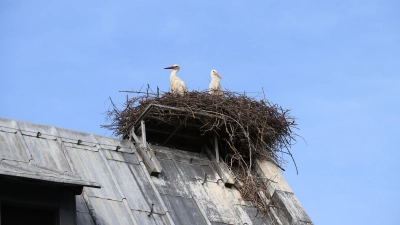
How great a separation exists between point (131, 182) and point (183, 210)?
870 mm

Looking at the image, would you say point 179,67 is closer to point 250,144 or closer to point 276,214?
point 250,144

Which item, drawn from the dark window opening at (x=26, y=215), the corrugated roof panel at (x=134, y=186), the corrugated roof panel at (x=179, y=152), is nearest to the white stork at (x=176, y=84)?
the corrugated roof panel at (x=179, y=152)

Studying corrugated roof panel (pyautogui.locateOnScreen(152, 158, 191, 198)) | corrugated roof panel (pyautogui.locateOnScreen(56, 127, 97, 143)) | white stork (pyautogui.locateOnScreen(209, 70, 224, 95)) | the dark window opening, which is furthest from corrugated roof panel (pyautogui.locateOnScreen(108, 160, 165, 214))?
white stork (pyautogui.locateOnScreen(209, 70, 224, 95))

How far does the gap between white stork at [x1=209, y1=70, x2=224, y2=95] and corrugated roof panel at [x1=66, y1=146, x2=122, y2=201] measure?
14.5 ft

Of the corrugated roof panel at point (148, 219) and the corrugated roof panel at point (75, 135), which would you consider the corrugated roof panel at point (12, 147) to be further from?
the corrugated roof panel at point (148, 219)

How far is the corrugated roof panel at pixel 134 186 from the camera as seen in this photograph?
14.2m

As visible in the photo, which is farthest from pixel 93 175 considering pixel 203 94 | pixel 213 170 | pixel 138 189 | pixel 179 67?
pixel 179 67

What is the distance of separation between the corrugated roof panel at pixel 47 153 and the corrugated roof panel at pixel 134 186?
32.6 inches

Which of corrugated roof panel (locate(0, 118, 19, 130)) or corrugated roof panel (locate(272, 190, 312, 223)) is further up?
corrugated roof panel (locate(0, 118, 19, 130))

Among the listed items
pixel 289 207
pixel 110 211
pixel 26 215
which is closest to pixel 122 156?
pixel 110 211

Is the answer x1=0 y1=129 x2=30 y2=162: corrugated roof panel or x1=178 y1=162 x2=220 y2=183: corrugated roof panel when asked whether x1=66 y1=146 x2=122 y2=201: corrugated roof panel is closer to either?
x1=0 y1=129 x2=30 y2=162: corrugated roof panel

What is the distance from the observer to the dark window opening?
11633 mm

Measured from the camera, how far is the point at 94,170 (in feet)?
48.3

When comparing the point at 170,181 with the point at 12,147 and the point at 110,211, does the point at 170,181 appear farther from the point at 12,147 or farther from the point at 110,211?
the point at 12,147
